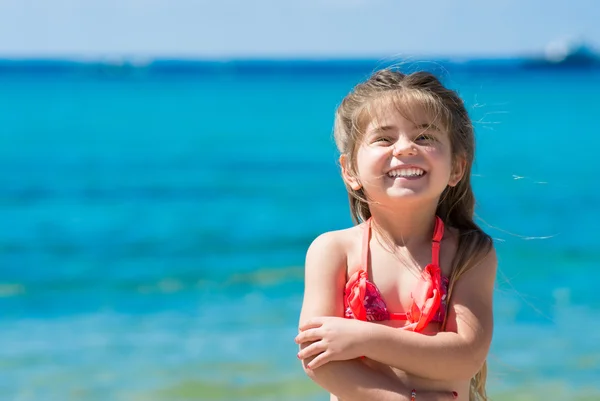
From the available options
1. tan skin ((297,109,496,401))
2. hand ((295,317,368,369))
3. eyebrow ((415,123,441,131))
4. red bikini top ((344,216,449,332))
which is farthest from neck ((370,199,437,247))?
hand ((295,317,368,369))

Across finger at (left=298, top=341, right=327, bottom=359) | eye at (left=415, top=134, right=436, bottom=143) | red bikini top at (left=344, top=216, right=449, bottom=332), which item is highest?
eye at (left=415, top=134, right=436, bottom=143)

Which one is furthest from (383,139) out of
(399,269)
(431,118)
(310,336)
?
(310,336)

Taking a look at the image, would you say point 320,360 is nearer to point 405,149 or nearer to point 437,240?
point 437,240

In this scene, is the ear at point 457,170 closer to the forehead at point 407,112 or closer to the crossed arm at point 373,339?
the forehead at point 407,112

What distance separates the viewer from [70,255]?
10602 millimetres

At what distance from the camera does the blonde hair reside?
282 cm

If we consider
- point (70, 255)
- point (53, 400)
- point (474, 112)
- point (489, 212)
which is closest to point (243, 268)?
point (70, 255)

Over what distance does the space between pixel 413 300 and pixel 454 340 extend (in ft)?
0.55

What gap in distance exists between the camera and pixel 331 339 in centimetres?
270

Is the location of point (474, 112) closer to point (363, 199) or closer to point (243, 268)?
point (363, 199)

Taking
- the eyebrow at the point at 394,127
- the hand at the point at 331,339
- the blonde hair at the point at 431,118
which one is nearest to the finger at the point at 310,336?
the hand at the point at 331,339

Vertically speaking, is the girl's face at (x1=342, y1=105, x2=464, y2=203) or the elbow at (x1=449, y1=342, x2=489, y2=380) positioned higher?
the girl's face at (x1=342, y1=105, x2=464, y2=203)

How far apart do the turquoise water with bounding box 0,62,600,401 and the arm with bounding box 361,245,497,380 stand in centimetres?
22

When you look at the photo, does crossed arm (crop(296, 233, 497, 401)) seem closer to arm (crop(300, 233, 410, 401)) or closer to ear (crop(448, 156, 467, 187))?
arm (crop(300, 233, 410, 401))
